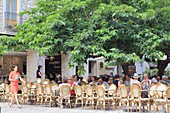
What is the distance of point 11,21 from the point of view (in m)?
20.8

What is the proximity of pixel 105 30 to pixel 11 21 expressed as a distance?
28.3 feet

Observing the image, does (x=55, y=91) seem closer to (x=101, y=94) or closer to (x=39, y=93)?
(x=39, y=93)

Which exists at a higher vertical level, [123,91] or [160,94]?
[123,91]

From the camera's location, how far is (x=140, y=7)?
621 inches

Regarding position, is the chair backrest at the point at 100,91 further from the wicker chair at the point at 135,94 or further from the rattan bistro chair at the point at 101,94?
the wicker chair at the point at 135,94

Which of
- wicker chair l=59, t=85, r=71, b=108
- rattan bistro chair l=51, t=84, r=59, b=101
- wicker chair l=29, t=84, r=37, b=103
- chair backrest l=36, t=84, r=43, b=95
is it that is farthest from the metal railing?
wicker chair l=59, t=85, r=71, b=108

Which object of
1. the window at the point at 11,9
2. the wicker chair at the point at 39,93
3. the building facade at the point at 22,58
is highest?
the window at the point at 11,9

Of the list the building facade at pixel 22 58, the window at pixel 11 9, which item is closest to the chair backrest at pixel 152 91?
the building facade at pixel 22 58

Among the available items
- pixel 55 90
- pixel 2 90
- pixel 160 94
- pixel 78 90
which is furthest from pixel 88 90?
pixel 2 90

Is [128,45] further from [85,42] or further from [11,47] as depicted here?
[11,47]

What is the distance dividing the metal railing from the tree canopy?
4760 millimetres

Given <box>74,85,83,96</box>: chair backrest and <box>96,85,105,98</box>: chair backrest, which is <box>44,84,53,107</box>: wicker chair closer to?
<box>74,85,83,96</box>: chair backrest

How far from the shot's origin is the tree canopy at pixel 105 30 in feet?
46.6

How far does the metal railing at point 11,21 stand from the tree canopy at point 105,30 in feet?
15.6
